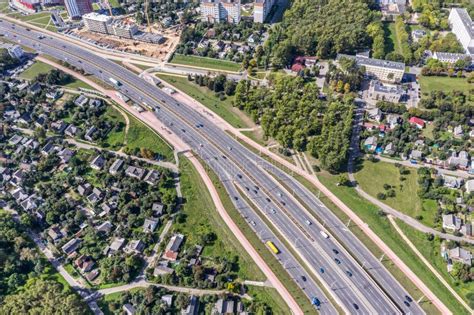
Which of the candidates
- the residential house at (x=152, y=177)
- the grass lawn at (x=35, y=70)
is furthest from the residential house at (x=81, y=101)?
the residential house at (x=152, y=177)

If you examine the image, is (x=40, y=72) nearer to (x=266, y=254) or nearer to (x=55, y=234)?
(x=55, y=234)

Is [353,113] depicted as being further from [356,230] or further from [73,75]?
[73,75]

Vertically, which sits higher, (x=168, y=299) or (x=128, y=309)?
(x=168, y=299)

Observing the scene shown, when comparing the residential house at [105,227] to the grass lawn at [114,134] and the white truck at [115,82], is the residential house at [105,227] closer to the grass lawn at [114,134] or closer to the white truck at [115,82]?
the grass lawn at [114,134]

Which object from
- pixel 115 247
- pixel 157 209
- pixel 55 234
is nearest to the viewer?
pixel 115 247

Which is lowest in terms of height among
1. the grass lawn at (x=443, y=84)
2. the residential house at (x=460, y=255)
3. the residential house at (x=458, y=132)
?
the residential house at (x=460, y=255)

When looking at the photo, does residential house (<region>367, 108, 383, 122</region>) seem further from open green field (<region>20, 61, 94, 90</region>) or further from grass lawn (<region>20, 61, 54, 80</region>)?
grass lawn (<region>20, 61, 54, 80</region>)

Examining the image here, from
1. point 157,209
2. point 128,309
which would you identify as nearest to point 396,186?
point 157,209

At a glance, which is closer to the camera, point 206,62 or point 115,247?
point 115,247
